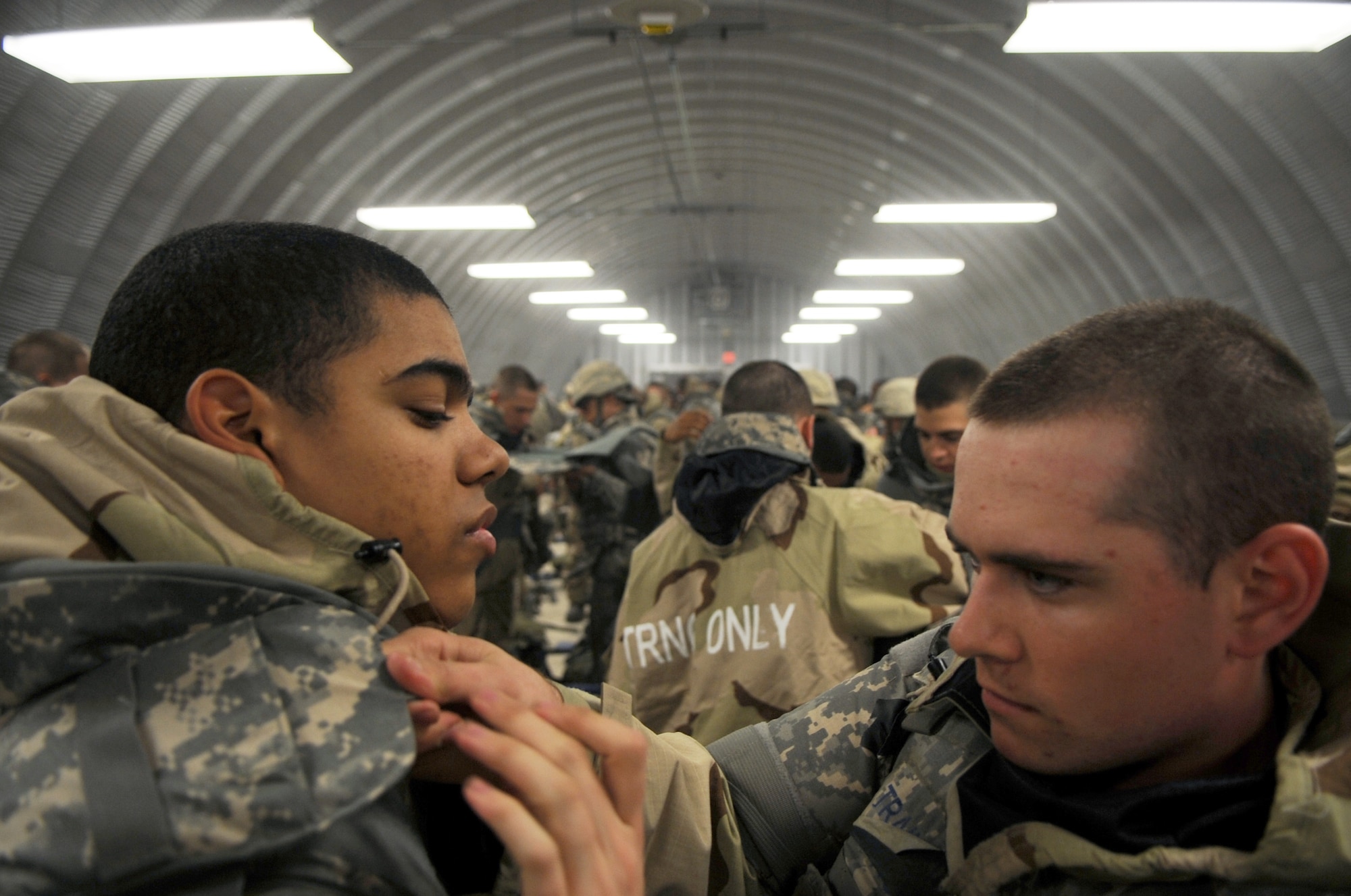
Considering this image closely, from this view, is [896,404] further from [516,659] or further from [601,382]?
[516,659]

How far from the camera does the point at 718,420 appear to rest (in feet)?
9.93

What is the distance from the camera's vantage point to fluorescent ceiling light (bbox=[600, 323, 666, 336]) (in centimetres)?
2469

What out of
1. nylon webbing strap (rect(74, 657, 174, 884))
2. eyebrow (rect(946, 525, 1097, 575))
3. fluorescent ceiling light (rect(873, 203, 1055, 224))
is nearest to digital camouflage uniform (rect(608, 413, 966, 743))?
eyebrow (rect(946, 525, 1097, 575))

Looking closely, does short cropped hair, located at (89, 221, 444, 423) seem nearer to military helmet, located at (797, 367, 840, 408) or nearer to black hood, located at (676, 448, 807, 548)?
black hood, located at (676, 448, 807, 548)

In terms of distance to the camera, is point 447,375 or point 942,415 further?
point 942,415

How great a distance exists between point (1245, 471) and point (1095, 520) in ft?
0.62

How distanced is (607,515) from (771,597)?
3.50m

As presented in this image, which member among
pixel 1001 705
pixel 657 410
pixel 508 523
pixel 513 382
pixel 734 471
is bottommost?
pixel 508 523

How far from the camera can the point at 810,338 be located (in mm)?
26453

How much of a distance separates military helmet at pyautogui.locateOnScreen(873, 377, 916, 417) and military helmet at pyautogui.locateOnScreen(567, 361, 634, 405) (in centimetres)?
261

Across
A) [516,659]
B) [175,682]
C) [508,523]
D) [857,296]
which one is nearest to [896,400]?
[508,523]

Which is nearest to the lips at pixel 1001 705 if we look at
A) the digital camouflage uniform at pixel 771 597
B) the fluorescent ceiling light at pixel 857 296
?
the digital camouflage uniform at pixel 771 597

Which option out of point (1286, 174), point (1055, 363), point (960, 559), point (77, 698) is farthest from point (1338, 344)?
point (77, 698)

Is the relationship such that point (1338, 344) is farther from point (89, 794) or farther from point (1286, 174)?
point (89, 794)
